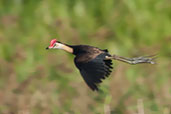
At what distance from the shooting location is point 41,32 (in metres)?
8.84

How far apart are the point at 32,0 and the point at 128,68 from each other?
173cm

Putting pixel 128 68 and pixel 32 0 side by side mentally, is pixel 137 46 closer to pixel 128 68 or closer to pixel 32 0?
pixel 128 68

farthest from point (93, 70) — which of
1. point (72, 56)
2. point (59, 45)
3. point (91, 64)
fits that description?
point (72, 56)

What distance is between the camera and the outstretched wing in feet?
17.4

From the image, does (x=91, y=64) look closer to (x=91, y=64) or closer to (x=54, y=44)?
(x=91, y=64)

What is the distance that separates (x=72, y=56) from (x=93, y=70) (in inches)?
120

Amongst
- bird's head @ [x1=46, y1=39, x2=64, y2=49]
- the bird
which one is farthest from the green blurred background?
the bird

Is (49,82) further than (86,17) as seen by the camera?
No

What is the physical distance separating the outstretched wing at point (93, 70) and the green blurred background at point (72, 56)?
136 cm

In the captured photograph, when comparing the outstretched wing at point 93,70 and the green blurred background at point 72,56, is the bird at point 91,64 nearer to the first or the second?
the outstretched wing at point 93,70

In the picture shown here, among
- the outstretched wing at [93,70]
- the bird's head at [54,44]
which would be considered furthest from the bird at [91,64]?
the bird's head at [54,44]

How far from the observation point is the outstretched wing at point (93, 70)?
5316 millimetres

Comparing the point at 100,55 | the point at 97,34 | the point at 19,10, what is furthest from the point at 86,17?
the point at 100,55

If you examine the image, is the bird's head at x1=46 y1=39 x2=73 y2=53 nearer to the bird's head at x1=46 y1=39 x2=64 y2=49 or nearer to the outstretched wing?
the bird's head at x1=46 y1=39 x2=64 y2=49
